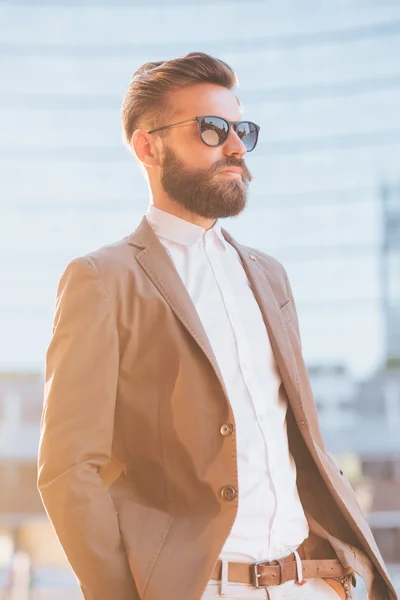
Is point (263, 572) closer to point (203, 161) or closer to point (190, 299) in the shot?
point (190, 299)

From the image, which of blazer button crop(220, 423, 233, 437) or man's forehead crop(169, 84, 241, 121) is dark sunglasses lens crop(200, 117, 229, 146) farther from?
blazer button crop(220, 423, 233, 437)

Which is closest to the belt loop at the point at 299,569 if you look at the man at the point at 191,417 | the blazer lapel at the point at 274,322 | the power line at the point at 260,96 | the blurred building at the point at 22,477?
the man at the point at 191,417

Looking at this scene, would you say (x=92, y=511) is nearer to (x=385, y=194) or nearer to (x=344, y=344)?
(x=385, y=194)

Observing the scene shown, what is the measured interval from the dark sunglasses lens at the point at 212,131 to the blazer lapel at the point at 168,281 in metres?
0.20

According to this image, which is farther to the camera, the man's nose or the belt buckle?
the man's nose

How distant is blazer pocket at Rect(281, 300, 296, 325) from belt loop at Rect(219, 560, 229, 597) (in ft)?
1.59

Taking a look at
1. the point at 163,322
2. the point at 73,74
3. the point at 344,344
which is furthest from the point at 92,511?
the point at 73,74

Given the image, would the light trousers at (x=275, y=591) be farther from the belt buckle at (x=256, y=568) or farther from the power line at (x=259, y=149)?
the power line at (x=259, y=149)

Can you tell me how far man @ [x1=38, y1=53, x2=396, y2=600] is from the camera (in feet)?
4.11

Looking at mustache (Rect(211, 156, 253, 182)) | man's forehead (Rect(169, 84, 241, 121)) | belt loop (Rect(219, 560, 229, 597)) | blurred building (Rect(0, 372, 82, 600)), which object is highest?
man's forehead (Rect(169, 84, 241, 121))

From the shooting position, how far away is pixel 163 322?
4.53 feet

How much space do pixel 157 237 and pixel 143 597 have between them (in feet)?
2.11

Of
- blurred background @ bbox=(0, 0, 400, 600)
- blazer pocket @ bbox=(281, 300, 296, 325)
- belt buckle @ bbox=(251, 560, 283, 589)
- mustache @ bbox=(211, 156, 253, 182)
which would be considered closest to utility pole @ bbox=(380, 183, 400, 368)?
blurred background @ bbox=(0, 0, 400, 600)

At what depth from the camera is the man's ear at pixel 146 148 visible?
1.64 m
